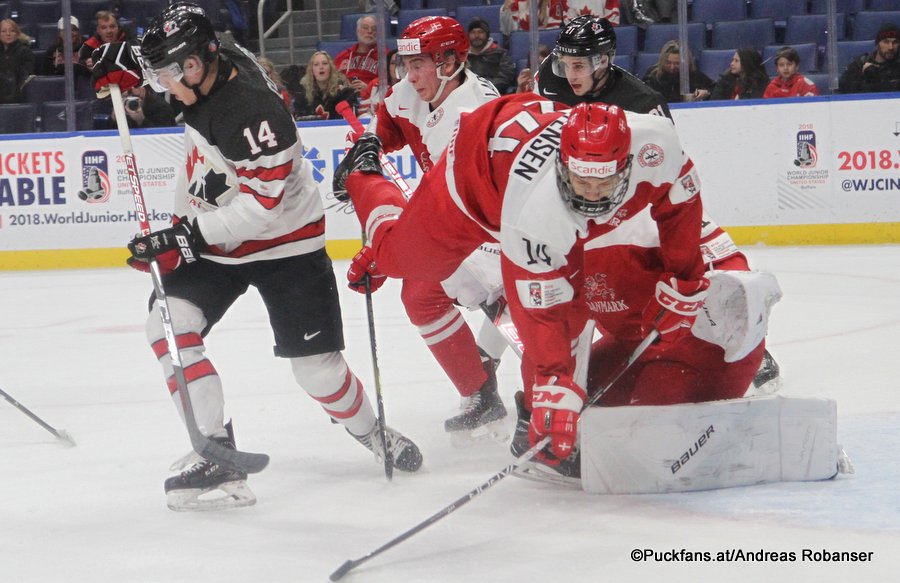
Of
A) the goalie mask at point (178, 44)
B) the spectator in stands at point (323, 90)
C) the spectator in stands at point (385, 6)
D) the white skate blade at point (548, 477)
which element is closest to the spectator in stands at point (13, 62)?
the spectator in stands at point (323, 90)

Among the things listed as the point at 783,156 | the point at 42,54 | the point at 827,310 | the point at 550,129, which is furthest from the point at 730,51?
the point at 550,129

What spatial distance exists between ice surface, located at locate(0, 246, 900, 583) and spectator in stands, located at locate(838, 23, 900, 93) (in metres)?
2.80

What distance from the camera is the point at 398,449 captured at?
117 inches

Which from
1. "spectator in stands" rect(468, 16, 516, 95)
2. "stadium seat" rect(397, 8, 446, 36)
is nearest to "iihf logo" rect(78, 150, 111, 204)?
"stadium seat" rect(397, 8, 446, 36)

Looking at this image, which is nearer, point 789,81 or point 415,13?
point 789,81

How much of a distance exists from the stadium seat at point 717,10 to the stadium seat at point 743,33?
0.05m

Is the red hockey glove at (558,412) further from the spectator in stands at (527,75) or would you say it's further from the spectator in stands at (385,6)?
the spectator in stands at (385,6)

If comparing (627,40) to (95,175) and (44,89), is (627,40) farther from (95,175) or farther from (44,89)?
(44,89)

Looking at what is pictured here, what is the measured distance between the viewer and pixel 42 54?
7.87 meters

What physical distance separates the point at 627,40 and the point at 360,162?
5.00 metres

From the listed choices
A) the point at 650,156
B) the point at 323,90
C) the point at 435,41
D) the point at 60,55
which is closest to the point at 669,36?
the point at 323,90

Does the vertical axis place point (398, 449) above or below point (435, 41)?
below

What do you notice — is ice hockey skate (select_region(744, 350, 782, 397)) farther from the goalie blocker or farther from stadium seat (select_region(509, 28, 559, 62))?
stadium seat (select_region(509, 28, 559, 62))

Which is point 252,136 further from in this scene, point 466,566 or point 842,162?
point 842,162
